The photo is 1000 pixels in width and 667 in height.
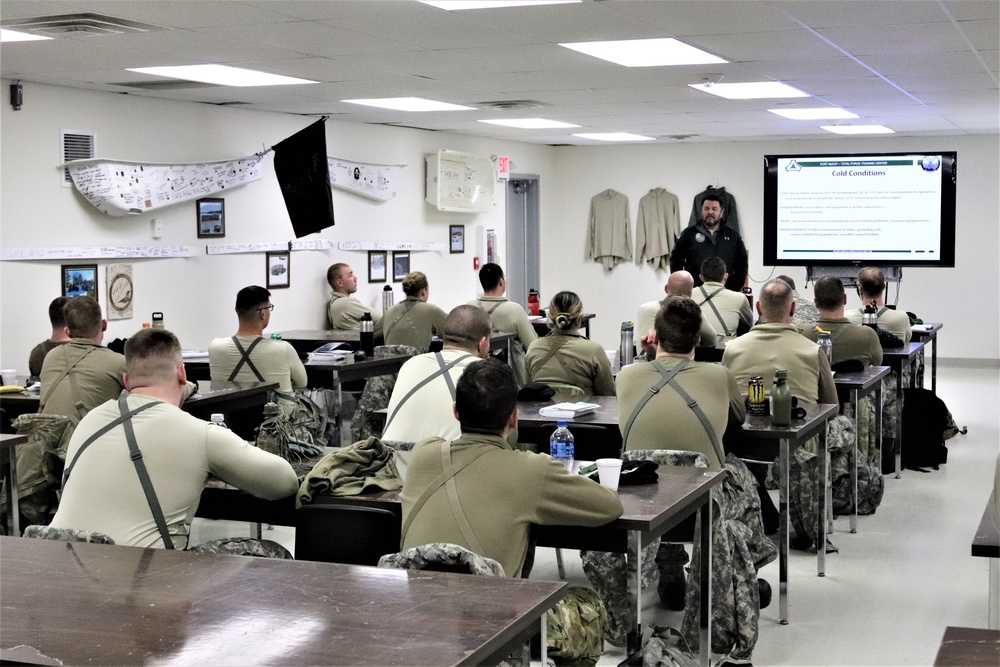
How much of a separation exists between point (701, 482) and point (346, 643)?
1.81 metres

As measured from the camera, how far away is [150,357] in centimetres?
340

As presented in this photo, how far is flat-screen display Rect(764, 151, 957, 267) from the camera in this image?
11141mm

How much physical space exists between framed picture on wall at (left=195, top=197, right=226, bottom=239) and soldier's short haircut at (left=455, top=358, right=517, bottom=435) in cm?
627

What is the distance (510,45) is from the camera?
623 centimetres

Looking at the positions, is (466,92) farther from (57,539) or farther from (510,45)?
(57,539)

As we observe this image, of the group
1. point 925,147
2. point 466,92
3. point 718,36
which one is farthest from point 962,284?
point 718,36

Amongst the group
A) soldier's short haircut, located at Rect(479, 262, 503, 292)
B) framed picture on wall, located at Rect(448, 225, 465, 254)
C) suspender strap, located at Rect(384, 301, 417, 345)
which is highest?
framed picture on wall, located at Rect(448, 225, 465, 254)

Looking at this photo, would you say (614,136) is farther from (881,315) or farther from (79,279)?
(79,279)

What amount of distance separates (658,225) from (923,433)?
7.06m

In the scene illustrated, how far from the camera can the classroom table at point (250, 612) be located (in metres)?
2.06

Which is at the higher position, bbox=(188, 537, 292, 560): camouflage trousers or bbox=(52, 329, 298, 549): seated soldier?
bbox=(52, 329, 298, 549): seated soldier

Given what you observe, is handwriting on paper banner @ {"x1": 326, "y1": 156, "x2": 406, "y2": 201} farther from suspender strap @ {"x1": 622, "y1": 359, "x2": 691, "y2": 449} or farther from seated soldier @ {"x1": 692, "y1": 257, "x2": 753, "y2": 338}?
suspender strap @ {"x1": 622, "y1": 359, "x2": 691, "y2": 449}

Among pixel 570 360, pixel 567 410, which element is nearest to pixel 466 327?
pixel 567 410

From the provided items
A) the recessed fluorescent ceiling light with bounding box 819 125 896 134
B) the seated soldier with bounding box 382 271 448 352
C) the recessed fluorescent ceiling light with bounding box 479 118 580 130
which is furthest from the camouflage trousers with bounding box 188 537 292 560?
the recessed fluorescent ceiling light with bounding box 819 125 896 134
